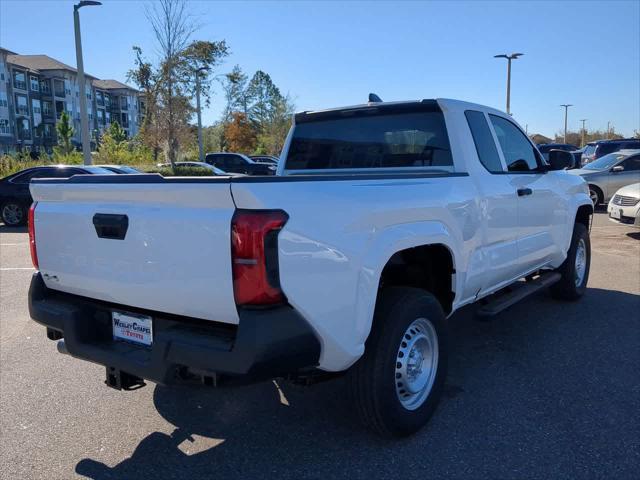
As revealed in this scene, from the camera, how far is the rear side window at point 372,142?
410 cm

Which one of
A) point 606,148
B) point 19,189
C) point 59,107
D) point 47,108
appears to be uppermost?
point 59,107

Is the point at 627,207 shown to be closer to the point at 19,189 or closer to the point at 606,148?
the point at 606,148

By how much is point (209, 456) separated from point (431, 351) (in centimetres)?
146

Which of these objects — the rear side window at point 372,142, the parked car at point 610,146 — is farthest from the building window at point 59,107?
the rear side window at point 372,142

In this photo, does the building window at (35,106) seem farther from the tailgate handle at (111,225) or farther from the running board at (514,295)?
the tailgate handle at (111,225)

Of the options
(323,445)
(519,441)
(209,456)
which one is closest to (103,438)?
(209,456)

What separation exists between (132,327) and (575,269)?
4.95 metres

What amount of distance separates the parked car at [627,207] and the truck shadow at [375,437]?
6.64m

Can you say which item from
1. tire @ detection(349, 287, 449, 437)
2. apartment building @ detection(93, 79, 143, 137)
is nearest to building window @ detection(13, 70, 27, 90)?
apartment building @ detection(93, 79, 143, 137)

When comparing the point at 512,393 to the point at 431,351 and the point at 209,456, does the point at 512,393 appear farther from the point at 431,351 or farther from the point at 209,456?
the point at 209,456

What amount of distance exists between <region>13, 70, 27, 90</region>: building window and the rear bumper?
81297 millimetres

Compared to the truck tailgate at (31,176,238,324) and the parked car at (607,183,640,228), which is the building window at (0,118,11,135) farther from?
the truck tailgate at (31,176,238,324)

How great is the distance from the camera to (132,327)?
2.83 m

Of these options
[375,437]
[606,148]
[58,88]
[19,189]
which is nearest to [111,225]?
[375,437]
